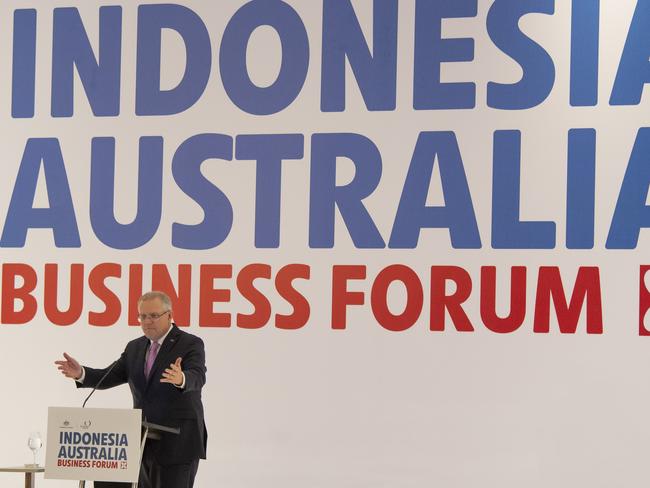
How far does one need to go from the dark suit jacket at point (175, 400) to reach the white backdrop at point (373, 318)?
1.56m

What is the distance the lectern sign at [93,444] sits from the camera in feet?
17.3

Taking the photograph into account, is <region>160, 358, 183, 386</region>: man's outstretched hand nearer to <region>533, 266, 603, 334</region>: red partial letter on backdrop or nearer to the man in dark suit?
the man in dark suit

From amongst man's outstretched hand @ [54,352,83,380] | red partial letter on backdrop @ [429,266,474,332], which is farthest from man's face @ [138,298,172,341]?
red partial letter on backdrop @ [429,266,474,332]

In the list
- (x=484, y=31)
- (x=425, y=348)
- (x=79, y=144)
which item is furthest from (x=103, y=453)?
(x=484, y=31)

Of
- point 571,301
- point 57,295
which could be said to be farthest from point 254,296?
point 571,301

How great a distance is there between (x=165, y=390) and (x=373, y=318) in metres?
1.81

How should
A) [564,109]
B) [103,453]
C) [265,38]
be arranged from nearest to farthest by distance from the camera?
[103,453] < [564,109] < [265,38]

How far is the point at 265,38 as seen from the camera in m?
7.58

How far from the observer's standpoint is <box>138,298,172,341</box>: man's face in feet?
19.4

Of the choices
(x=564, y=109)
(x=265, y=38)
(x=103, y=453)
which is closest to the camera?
(x=103, y=453)

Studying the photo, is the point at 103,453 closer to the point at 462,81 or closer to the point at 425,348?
the point at 425,348

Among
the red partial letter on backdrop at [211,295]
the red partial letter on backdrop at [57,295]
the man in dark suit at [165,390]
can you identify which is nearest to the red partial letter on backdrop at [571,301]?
the red partial letter on backdrop at [211,295]

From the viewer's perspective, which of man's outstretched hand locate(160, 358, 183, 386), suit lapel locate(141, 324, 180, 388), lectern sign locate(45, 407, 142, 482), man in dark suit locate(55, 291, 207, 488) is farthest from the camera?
suit lapel locate(141, 324, 180, 388)

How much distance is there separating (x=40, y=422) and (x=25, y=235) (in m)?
1.23
